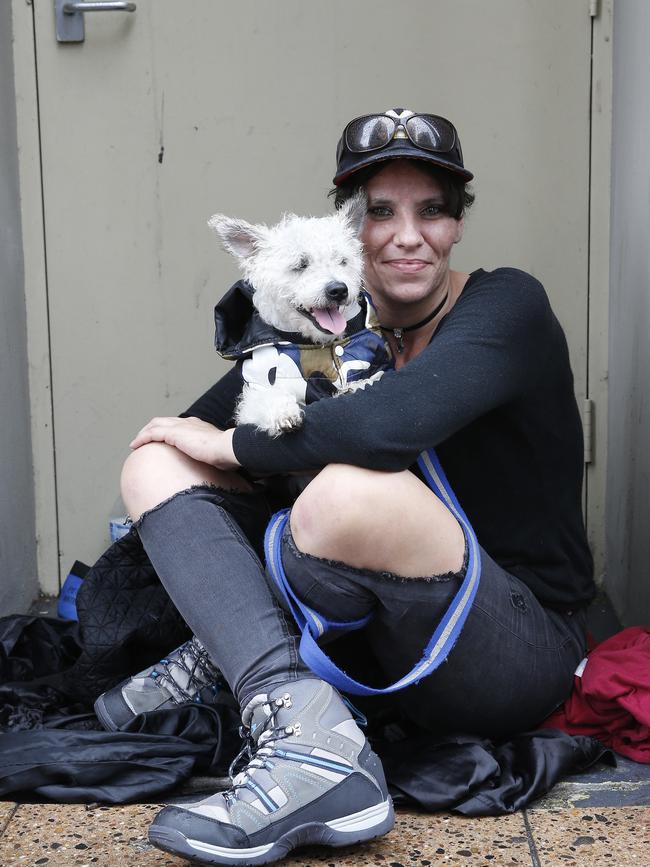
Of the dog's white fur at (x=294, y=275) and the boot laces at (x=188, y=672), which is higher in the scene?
the dog's white fur at (x=294, y=275)

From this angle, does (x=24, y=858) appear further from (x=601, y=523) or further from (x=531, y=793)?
(x=601, y=523)

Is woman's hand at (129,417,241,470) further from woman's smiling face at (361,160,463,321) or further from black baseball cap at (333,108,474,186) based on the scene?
black baseball cap at (333,108,474,186)

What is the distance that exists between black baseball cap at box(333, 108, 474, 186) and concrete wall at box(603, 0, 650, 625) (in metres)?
0.73

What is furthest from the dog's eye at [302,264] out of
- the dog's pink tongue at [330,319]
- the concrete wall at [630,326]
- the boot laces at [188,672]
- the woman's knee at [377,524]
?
the concrete wall at [630,326]

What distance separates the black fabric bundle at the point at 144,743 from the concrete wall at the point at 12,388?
67cm

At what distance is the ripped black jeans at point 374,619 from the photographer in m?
1.85

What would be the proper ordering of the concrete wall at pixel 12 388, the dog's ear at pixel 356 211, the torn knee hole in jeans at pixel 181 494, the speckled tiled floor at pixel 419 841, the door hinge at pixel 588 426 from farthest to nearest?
1. the door hinge at pixel 588 426
2. the concrete wall at pixel 12 388
3. the dog's ear at pixel 356 211
4. the torn knee hole in jeans at pixel 181 494
5. the speckled tiled floor at pixel 419 841

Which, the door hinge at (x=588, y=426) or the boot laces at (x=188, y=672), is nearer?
the boot laces at (x=188, y=672)

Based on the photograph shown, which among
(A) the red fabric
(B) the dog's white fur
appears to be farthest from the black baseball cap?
(A) the red fabric

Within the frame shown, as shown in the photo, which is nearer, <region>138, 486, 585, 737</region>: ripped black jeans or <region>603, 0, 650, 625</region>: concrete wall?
Answer: <region>138, 486, 585, 737</region>: ripped black jeans

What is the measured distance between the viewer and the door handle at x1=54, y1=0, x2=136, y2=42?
3158mm

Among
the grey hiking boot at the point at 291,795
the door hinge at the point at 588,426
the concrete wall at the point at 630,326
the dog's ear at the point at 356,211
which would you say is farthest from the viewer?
the door hinge at the point at 588,426

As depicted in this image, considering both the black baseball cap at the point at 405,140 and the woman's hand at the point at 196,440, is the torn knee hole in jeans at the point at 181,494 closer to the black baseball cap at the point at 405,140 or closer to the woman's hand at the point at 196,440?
the woman's hand at the point at 196,440

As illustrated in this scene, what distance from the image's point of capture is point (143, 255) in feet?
10.9
